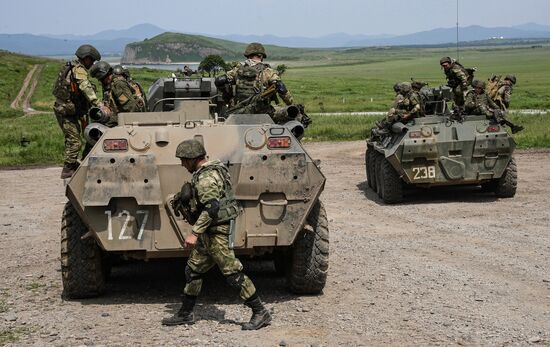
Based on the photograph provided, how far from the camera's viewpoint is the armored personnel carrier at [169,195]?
303 inches

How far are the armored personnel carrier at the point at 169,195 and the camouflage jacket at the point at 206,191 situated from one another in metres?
0.51

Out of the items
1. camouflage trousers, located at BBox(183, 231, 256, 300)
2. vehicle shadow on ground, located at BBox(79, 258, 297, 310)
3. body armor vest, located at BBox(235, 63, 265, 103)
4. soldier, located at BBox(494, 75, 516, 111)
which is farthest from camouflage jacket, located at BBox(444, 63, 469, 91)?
Result: camouflage trousers, located at BBox(183, 231, 256, 300)

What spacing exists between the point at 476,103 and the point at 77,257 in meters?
8.97

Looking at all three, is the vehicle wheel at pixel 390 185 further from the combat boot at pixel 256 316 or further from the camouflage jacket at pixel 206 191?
the camouflage jacket at pixel 206 191

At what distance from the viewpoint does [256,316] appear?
723 cm

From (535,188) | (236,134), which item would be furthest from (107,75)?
(535,188)

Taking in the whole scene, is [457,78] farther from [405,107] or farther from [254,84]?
[254,84]

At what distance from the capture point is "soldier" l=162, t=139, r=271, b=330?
7020 millimetres

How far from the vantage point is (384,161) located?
597 inches

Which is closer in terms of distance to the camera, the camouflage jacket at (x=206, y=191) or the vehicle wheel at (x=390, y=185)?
the camouflage jacket at (x=206, y=191)

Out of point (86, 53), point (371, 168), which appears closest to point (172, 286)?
point (86, 53)

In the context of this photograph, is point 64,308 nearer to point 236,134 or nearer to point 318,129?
point 236,134

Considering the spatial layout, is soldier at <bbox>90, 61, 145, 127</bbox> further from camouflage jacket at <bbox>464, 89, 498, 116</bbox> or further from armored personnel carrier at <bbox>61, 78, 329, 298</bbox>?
camouflage jacket at <bbox>464, 89, 498, 116</bbox>

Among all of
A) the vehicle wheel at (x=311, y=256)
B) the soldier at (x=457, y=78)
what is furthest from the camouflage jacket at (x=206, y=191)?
the soldier at (x=457, y=78)
